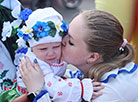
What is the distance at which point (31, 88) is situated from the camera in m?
1.82

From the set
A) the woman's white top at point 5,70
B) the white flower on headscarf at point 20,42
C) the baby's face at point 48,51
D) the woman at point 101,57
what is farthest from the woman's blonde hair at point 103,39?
the woman's white top at point 5,70

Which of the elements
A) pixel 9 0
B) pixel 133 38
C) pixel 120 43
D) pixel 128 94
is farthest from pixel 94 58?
pixel 133 38

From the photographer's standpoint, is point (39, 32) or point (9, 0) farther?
point (9, 0)

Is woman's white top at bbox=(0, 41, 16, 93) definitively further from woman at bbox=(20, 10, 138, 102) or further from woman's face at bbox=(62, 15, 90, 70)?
woman's face at bbox=(62, 15, 90, 70)

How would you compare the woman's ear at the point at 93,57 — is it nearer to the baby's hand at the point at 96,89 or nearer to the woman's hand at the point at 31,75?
the baby's hand at the point at 96,89

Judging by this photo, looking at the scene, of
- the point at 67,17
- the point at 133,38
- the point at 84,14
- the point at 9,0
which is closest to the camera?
the point at 84,14

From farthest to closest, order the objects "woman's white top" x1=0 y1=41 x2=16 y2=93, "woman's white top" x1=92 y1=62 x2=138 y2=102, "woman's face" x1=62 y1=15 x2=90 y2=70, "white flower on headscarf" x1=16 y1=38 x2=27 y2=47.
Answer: "woman's white top" x1=0 y1=41 x2=16 y2=93, "white flower on headscarf" x1=16 y1=38 x2=27 y2=47, "woman's face" x1=62 y1=15 x2=90 y2=70, "woman's white top" x1=92 y1=62 x2=138 y2=102

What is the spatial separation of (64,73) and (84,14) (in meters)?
0.52

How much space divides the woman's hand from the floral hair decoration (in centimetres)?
15

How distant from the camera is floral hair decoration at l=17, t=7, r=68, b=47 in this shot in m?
1.84

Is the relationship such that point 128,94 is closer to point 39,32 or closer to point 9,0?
point 39,32

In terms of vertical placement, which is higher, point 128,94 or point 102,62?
point 102,62

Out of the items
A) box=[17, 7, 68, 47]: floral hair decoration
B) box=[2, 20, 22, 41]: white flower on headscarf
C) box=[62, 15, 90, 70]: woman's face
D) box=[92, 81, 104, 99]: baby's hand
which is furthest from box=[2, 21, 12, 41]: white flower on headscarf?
box=[92, 81, 104, 99]: baby's hand

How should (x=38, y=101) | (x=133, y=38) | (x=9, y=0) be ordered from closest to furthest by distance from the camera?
1. (x=38, y=101)
2. (x=9, y=0)
3. (x=133, y=38)
